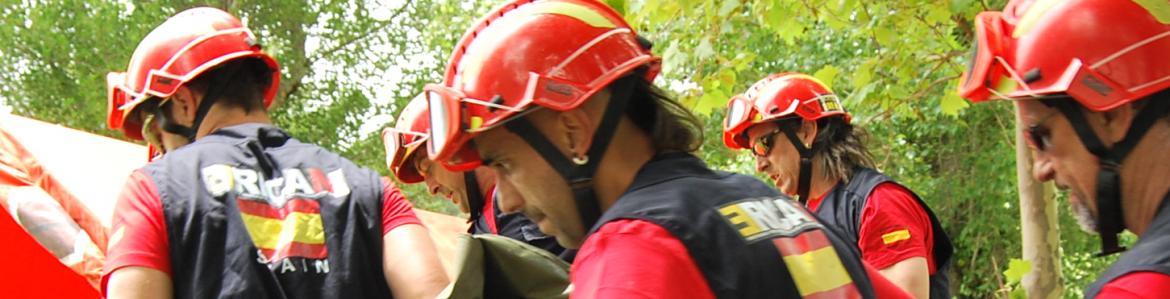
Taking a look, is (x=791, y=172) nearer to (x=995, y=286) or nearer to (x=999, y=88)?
(x=999, y=88)

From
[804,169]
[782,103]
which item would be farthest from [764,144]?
[804,169]

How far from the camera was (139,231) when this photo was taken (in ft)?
Answer: 11.4

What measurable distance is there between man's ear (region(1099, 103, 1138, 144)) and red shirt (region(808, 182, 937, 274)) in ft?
7.51

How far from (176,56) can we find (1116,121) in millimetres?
2752

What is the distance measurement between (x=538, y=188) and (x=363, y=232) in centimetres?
136

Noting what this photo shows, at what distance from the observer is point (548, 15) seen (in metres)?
2.69

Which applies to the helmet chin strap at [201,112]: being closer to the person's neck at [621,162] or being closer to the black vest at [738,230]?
the person's neck at [621,162]

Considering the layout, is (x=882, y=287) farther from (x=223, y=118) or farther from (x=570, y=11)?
(x=223, y=118)

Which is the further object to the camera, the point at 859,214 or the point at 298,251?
the point at 859,214

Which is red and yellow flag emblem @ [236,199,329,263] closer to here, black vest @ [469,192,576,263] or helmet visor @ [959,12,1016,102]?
black vest @ [469,192,576,263]

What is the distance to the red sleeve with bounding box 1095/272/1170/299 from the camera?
228cm

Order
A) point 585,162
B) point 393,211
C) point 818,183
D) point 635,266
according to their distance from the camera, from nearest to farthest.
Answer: point 635,266, point 585,162, point 393,211, point 818,183

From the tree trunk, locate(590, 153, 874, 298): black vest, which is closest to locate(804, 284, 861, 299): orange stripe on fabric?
locate(590, 153, 874, 298): black vest

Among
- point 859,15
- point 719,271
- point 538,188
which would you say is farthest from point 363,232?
point 859,15
